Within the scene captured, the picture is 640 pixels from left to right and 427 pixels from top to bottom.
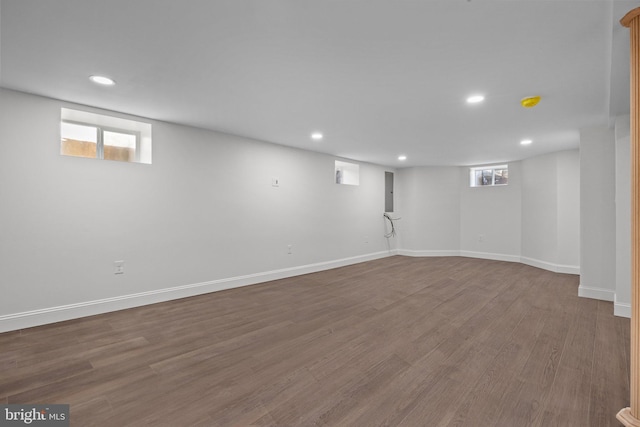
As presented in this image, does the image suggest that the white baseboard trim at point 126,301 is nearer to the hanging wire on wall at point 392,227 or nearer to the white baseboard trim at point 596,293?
the hanging wire on wall at point 392,227

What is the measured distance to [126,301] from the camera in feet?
11.3

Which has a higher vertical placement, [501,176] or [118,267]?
[501,176]

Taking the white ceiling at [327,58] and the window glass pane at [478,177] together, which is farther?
the window glass pane at [478,177]

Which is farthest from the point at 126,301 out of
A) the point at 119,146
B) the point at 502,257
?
the point at 502,257

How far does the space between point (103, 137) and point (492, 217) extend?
810 cm

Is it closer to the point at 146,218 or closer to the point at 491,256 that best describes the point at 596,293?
the point at 491,256

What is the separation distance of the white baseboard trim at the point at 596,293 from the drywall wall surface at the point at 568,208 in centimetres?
186

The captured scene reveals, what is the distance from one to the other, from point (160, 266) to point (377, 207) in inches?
204

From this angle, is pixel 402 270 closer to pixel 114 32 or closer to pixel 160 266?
pixel 160 266

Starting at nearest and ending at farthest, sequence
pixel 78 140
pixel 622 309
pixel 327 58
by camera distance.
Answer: pixel 327 58 → pixel 622 309 → pixel 78 140

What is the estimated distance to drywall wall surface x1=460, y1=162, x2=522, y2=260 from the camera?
6.76m

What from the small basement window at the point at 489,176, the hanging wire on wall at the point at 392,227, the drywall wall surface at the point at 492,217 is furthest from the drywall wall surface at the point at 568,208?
the hanging wire on wall at the point at 392,227

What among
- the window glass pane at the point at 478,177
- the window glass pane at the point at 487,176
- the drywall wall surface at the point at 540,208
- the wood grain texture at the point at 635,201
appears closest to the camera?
the wood grain texture at the point at 635,201

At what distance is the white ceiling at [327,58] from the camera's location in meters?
1.67
